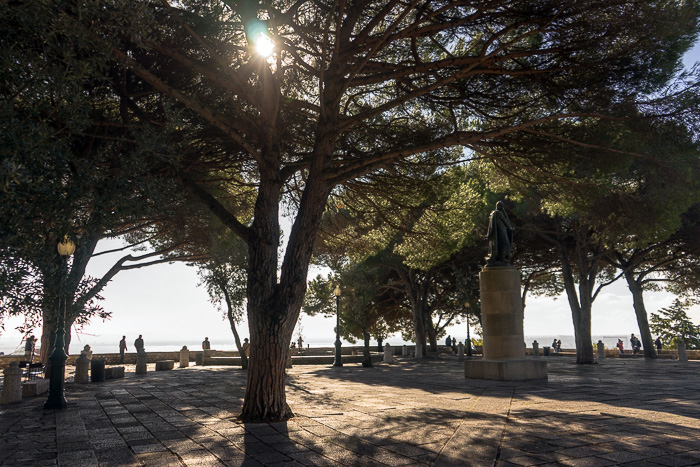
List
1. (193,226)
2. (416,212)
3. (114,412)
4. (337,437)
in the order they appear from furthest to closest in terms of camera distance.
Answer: (193,226) → (416,212) → (114,412) → (337,437)

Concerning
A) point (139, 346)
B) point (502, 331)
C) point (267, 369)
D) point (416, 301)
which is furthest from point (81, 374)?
point (416, 301)

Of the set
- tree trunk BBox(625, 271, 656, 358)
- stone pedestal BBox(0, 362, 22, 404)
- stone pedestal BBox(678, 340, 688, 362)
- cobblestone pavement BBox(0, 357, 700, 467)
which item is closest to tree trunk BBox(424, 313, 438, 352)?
tree trunk BBox(625, 271, 656, 358)

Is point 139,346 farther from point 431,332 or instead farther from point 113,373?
point 431,332

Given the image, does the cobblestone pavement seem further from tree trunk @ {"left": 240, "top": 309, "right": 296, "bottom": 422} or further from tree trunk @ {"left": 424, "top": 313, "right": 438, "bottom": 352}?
tree trunk @ {"left": 424, "top": 313, "right": 438, "bottom": 352}

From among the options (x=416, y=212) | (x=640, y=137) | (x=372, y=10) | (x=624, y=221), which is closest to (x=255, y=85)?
(x=372, y=10)

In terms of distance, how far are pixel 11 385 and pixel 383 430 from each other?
865 cm

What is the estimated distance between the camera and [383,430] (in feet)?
19.8

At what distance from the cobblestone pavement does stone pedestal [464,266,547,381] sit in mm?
1638

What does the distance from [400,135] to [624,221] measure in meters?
8.04

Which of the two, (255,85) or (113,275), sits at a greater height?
(255,85)

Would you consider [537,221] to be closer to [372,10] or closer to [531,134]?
[531,134]

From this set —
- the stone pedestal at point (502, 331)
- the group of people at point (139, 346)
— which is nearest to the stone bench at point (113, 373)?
the group of people at point (139, 346)

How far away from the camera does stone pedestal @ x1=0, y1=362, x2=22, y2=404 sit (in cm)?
1027

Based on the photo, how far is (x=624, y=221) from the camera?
14.1 metres
